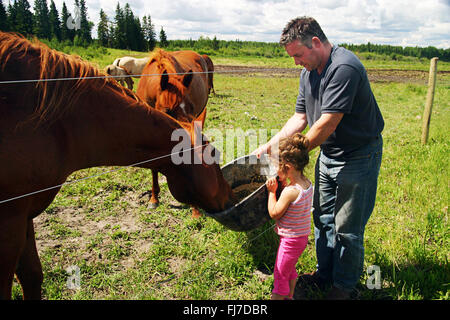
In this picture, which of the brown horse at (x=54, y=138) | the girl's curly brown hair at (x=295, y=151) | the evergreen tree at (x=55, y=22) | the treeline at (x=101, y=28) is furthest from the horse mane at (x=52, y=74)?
the evergreen tree at (x=55, y=22)

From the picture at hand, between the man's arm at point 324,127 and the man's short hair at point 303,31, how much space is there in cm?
52

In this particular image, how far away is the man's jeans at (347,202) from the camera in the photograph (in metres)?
2.12

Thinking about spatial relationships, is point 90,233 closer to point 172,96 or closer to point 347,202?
point 172,96

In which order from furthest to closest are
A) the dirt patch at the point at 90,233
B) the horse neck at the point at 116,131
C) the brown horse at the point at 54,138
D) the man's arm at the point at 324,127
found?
the dirt patch at the point at 90,233
the man's arm at the point at 324,127
the horse neck at the point at 116,131
the brown horse at the point at 54,138

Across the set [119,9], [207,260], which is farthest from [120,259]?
[119,9]

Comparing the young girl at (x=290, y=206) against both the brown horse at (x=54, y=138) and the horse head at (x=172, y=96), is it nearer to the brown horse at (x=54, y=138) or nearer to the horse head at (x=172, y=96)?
the brown horse at (x=54, y=138)

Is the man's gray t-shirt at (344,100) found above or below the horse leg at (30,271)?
above

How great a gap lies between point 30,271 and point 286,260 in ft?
6.29

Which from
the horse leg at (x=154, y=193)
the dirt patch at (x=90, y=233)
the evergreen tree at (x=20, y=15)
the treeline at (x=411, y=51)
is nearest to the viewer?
the dirt patch at (x=90, y=233)

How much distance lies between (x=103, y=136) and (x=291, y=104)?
370 inches

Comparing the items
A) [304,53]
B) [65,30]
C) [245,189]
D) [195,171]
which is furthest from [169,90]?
[65,30]

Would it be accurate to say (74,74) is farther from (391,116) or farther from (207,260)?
(391,116)

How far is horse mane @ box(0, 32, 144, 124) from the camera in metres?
1.63

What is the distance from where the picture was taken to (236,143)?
598 centimetres
